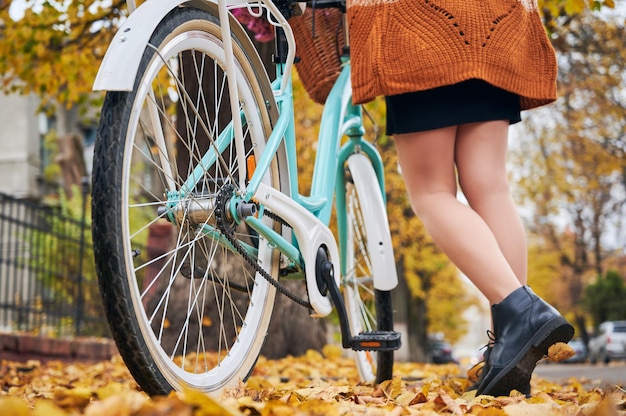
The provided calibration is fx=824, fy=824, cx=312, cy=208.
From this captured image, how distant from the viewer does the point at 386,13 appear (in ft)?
8.15

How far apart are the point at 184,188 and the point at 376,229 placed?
1166 mm

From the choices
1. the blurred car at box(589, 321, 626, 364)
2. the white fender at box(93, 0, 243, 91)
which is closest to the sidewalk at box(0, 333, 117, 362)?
the white fender at box(93, 0, 243, 91)

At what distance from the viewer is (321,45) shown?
10.7 feet

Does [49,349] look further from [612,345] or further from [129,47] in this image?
[612,345]

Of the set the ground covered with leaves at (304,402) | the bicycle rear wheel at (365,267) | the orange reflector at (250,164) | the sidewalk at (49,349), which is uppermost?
the orange reflector at (250,164)

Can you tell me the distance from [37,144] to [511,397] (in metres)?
23.9

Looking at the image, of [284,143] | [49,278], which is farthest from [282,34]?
[49,278]

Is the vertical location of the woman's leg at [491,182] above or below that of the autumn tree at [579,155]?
below

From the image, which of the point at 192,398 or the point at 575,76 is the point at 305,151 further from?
the point at 192,398

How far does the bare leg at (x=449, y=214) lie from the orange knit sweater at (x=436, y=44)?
0.23 m

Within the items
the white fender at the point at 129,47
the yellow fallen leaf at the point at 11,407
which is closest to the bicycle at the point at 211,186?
the white fender at the point at 129,47

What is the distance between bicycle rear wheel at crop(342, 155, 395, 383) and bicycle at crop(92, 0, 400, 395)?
0.11ft

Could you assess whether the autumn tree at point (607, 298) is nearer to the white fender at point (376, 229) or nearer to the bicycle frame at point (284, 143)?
the white fender at point (376, 229)

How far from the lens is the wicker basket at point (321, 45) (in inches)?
128
